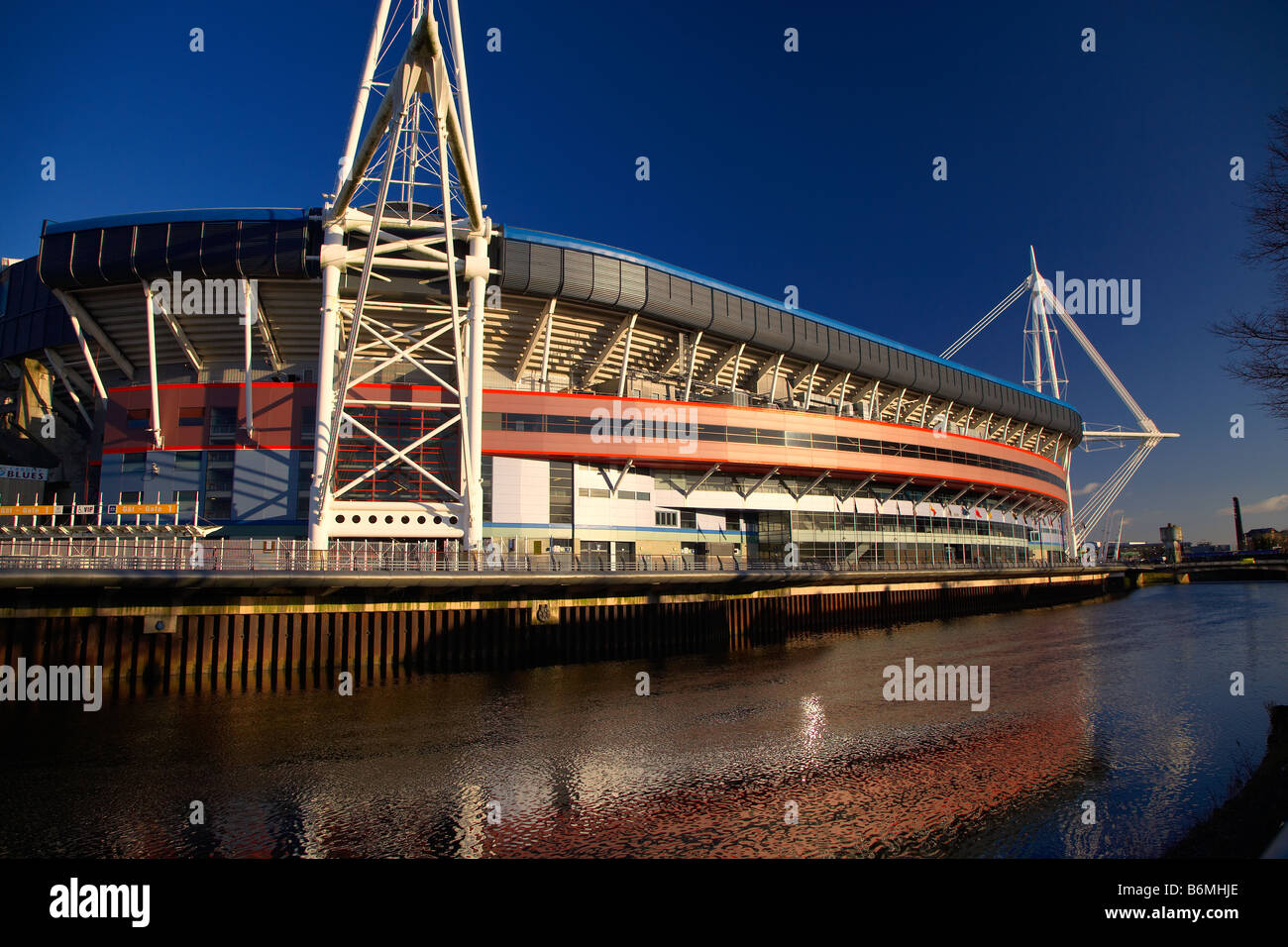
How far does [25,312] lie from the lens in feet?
128

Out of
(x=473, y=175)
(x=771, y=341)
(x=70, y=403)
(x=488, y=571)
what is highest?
(x=473, y=175)

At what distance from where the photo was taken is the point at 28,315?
3891cm

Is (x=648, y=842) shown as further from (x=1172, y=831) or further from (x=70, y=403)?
(x=70, y=403)

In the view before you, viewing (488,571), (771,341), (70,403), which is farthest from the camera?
(771,341)

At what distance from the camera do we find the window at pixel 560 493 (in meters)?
38.7

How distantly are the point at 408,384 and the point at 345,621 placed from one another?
46.9 feet

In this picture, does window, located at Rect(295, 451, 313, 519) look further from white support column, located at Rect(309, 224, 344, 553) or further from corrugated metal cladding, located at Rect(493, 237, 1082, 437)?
corrugated metal cladding, located at Rect(493, 237, 1082, 437)

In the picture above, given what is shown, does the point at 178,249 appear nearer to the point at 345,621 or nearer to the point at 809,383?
the point at 345,621

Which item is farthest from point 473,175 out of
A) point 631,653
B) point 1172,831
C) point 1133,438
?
point 1133,438

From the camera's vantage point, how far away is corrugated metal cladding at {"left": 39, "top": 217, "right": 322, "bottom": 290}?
34.9 meters
